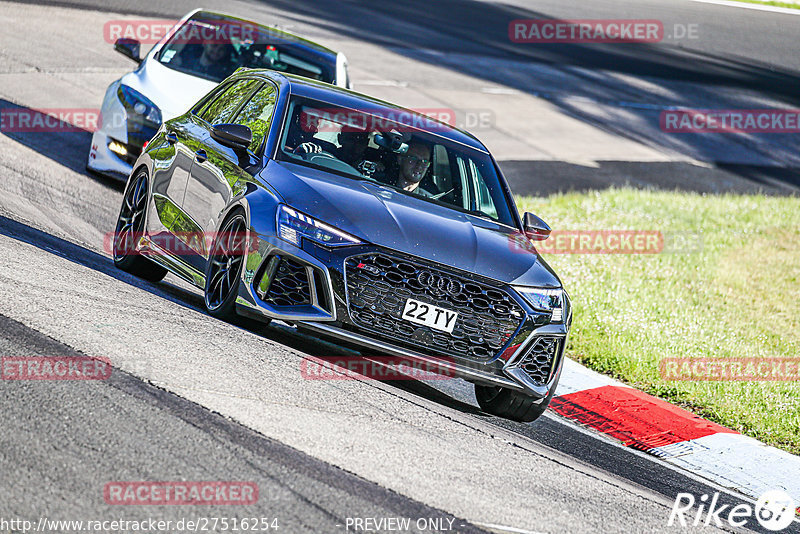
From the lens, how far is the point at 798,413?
8.80m

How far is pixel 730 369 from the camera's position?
9.61 metres

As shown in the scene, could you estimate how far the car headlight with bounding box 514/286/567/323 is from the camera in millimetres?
6781

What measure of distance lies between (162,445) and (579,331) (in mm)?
5710

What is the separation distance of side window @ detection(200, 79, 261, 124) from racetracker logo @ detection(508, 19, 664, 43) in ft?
72.7

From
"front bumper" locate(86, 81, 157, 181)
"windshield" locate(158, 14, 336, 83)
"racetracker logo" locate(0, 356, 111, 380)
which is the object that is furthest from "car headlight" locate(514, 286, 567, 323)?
"windshield" locate(158, 14, 336, 83)

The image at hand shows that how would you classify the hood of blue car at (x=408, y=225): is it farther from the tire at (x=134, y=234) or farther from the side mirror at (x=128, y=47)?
the side mirror at (x=128, y=47)

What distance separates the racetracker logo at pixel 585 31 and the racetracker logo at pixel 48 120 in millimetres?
17186

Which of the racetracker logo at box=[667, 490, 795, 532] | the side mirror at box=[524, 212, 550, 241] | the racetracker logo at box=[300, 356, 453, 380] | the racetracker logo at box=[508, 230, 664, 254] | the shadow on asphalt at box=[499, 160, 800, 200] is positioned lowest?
the shadow on asphalt at box=[499, 160, 800, 200]

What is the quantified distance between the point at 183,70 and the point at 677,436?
6968 mm

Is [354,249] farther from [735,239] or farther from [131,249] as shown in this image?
[735,239]

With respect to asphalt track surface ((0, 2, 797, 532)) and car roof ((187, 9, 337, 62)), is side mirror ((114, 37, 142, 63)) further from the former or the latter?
asphalt track surface ((0, 2, 797, 532))

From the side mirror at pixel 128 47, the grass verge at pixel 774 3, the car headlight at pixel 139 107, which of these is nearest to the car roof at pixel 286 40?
the side mirror at pixel 128 47

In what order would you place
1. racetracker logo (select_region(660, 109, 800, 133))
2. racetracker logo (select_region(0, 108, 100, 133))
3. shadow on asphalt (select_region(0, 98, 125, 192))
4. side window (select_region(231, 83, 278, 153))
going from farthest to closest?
1. racetracker logo (select_region(660, 109, 800, 133))
2. racetracker logo (select_region(0, 108, 100, 133))
3. shadow on asphalt (select_region(0, 98, 125, 192))
4. side window (select_region(231, 83, 278, 153))

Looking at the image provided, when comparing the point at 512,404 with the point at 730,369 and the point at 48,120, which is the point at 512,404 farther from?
the point at 48,120
